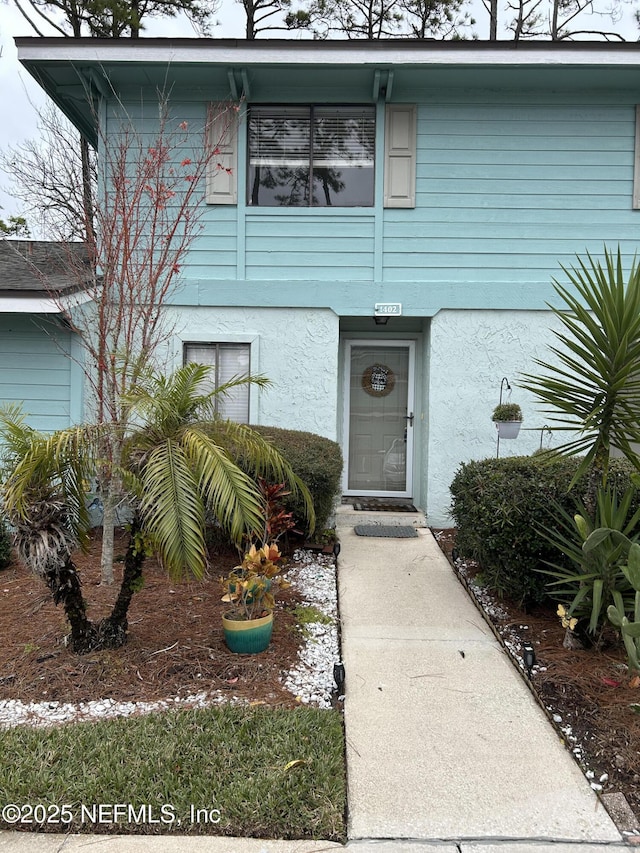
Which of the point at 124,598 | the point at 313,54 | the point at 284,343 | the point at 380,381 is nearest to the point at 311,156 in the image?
the point at 313,54

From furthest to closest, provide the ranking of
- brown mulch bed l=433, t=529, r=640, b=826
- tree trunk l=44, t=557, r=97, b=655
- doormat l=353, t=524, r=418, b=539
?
doormat l=353, t=524, r=418, b=539
tree trunk l=44, t=557, r=97, b=655
brown mulch bed l=433, t=529, r=640, b=826

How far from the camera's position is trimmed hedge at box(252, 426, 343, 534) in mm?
5305

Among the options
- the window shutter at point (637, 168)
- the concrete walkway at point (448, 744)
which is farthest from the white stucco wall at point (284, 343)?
the window shutter at point (637, 168)

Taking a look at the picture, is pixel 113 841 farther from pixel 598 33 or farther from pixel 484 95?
pixel 598 33

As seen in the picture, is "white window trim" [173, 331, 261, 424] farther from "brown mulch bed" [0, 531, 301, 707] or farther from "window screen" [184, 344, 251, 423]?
"brown mulch bed" [0, 531, 301, 707]

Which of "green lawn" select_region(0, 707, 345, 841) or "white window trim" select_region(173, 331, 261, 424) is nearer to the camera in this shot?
"green lawn" select_region(0, 707, 345, 841)

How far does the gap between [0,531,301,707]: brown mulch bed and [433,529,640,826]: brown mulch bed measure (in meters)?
1.50

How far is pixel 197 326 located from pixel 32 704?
4646 millimetres

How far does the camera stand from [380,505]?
285 inches

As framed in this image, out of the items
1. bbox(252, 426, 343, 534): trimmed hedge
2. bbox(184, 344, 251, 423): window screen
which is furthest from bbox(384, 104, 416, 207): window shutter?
bbox(252, 426, 343, 534): trimmed hedge

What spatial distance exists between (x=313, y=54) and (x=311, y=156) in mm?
1054

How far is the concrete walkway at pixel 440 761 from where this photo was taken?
211 centimetres

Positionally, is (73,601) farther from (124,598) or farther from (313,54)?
(313,54)

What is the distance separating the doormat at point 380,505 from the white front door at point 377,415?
13 cm
